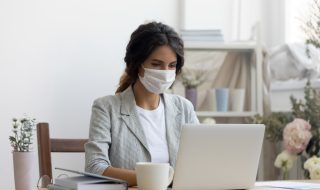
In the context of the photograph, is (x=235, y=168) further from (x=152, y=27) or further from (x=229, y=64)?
(x=229, y=64)

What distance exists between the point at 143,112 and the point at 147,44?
0.25m

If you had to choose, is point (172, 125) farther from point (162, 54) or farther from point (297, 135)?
point (297, 135)

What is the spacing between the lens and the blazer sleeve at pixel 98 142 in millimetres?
1840

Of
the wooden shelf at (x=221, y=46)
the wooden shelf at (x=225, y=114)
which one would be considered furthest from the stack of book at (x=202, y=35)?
the wooden shelf at (x=225, y=114)

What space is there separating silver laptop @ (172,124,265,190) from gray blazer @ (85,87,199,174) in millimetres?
463

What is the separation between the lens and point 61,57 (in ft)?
9.89

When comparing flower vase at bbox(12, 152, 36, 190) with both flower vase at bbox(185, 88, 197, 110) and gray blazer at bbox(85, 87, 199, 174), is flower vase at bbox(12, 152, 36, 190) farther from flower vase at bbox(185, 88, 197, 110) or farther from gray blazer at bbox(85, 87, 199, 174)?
flower vase at bbox(185, 88, 197, 110)

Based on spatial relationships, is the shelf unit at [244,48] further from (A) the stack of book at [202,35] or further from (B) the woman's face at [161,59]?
(B) the woman's face at [161,59]

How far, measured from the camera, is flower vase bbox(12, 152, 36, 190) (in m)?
1.55

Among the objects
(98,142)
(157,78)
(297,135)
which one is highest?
(157,78)

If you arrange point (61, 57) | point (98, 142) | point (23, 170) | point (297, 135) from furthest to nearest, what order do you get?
point (61, 57) < point (297, 135) < point (98, 142) < point (23, 170)

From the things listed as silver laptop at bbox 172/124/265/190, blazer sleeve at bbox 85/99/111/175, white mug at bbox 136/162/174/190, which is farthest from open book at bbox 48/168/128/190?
blazer sleeve at bbox 85/99/111/175

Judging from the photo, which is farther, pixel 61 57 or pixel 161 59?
pixel 61 57

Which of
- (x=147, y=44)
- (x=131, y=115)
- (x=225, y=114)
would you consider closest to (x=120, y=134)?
(x=131, y=115)
